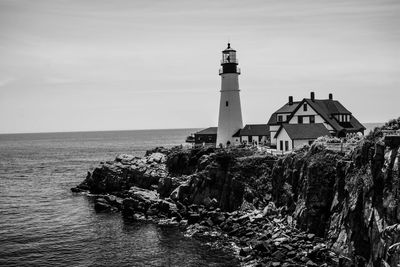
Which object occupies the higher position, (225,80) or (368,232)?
(225,80)

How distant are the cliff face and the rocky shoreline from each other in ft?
0.24

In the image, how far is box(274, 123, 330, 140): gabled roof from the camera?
5442cm

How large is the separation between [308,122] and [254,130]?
9.62 meters

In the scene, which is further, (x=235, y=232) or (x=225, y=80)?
(x=225, y=80)

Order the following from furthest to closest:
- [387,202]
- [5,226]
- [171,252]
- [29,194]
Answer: [29,194], [5,226], [171,252], [387,202]

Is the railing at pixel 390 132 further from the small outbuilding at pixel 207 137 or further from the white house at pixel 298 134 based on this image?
the small outbuilding at pixel 207 137

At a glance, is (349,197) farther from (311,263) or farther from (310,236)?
(311,263)

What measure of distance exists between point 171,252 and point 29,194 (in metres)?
37.0

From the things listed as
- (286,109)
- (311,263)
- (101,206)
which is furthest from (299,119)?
(311,263)

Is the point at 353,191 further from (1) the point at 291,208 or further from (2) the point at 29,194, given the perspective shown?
(2) the point at 29,194

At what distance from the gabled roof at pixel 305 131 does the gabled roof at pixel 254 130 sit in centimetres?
1014

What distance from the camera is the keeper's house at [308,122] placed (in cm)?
5497

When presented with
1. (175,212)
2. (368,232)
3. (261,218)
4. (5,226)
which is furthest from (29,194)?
(368,232)

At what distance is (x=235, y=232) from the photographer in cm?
4178
